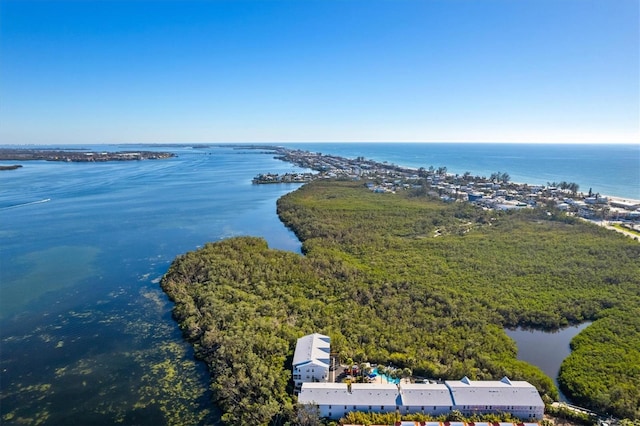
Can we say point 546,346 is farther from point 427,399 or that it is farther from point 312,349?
point 312,349

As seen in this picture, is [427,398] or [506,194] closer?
[427,398]

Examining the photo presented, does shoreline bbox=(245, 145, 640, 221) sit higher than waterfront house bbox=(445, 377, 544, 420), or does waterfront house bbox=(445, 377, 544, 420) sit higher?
shoreline bbox=(245, 145, 640, 221)

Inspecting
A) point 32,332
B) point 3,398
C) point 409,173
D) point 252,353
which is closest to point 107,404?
point 3,398

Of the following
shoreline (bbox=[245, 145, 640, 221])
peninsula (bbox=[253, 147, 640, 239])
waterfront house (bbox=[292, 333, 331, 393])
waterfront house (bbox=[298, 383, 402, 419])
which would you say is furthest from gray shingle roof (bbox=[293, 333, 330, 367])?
shoreline (bbox=[245, 145, 640, 221])

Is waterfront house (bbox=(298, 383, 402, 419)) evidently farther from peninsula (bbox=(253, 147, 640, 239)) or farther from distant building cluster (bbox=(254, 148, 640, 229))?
distant building cluster (bbox=(254, 148, 640, 229))

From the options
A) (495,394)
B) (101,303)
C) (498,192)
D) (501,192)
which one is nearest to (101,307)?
(101,303)

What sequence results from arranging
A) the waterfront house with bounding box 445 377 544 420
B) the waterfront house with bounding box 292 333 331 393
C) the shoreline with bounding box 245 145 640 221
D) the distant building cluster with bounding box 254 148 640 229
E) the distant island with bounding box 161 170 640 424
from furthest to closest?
the shoreline with bounding box 245 145 640 221, the distant building cluster with bounding box 254 148 640 229, the distant island with bounding box 161 170 640 424, the waterfront house with bounding box 292 333 331 393, the waterfront house with bounding box 445 377 544 420

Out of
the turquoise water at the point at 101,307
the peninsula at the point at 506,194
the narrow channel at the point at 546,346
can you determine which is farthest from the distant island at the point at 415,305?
the peninsula at the point at 506,194

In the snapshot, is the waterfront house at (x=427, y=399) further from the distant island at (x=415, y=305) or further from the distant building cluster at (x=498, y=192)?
the distant building cluster at (x=498, y=192)
